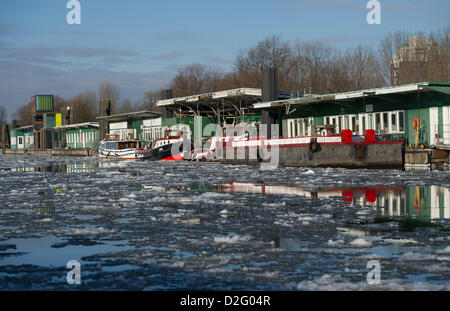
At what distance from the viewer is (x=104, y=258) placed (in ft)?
24.9

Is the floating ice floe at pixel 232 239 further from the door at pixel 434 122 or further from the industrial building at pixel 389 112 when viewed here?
the door at pixel 434 122

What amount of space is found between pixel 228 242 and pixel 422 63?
179 ft

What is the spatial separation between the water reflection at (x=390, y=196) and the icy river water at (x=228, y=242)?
0.04m

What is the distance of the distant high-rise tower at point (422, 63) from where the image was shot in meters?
56.7

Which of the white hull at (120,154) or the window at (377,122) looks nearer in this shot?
the window at (377,122)

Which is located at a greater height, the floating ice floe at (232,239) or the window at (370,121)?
the window at (370,121)

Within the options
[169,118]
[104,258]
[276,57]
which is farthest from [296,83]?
[104,258]

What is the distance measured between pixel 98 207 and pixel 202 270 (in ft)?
24.6

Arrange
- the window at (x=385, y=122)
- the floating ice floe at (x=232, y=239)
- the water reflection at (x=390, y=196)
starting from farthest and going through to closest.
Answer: the window at (x=385, y=122), the water reflection at (x=390, y=196), the floating ice floe at (x=232, y=239)

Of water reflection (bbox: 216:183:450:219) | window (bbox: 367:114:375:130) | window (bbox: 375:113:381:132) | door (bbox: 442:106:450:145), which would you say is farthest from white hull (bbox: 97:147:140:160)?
water reflection (bbox: 216:183:450:219)

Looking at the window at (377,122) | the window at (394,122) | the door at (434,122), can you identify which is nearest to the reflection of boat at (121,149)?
the window at (377,122)

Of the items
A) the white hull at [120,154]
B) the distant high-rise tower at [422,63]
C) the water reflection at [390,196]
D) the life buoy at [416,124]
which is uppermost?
the distant high-rise tower at [422,63]

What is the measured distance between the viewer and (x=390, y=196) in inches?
624

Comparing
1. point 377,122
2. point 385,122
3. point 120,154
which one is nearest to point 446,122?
point 385,122
